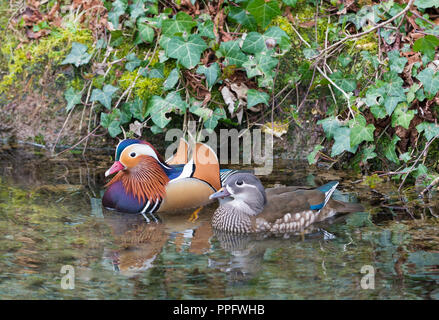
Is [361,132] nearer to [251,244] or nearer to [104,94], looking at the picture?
[251,244]

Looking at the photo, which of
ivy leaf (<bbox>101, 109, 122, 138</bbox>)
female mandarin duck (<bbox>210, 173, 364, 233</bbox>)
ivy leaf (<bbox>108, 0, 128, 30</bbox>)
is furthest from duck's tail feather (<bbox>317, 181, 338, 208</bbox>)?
ivy leaf (<bbox>108, 0, 128, 30</bbox>)

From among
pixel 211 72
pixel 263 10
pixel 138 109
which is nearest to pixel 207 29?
pixel 211 72

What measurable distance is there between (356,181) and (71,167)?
9.08ft

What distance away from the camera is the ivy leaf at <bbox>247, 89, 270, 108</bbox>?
6570mm

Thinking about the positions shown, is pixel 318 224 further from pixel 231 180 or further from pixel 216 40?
pixel 216 40

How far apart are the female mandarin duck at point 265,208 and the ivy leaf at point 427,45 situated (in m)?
1.65

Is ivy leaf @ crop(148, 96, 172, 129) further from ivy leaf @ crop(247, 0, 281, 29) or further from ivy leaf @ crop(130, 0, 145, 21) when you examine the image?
ivy leaf @ crop(247, 0, 281, 29)

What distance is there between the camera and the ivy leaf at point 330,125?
6.31 meters

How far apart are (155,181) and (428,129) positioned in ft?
8.11

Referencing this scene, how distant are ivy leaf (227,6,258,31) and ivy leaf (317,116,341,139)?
1.26m

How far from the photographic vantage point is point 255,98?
21.6 ft

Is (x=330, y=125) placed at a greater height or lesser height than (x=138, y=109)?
lesser

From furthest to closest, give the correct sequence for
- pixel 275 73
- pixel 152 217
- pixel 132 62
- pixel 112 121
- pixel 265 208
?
1. pixel 132 62
2. pixel 112 121
3. pixel 275 73
4. pixel 152 217
5. pixel 265 208

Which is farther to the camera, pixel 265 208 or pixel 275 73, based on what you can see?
pixel 275 73
